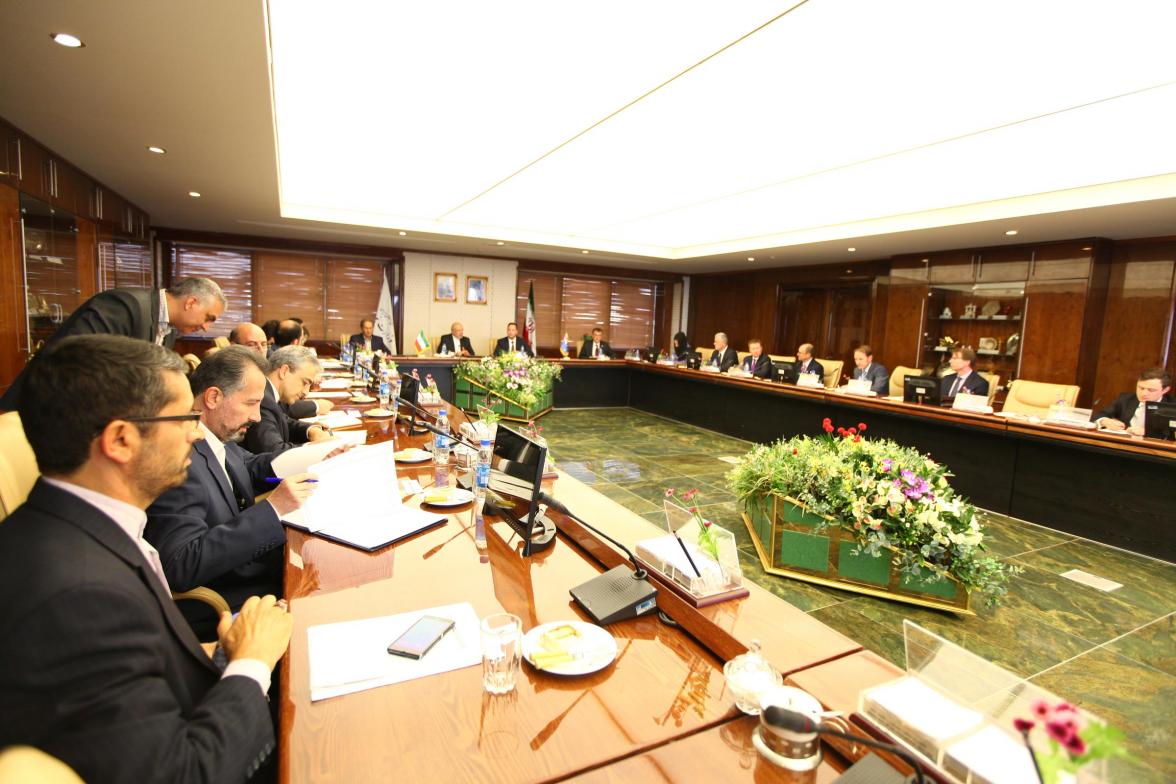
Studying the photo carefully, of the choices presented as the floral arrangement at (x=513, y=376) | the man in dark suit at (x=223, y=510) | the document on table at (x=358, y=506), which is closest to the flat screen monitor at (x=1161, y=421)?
the document on table at (x=358, y=506)

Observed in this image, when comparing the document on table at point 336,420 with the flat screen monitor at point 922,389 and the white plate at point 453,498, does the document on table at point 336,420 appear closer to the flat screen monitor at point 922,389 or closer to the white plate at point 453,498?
the white plate at point 453,498

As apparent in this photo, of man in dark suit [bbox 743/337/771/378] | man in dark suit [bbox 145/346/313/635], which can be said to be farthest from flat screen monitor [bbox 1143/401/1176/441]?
man in dark suit [bbox 145/346/313/635]

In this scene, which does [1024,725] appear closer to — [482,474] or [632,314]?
[482,474]

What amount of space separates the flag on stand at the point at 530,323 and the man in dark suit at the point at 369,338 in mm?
2479

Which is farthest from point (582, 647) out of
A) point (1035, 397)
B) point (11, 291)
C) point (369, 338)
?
point (369, 338)

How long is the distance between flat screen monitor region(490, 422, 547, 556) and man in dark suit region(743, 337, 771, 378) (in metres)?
6.21

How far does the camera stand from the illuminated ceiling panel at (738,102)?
271 cm

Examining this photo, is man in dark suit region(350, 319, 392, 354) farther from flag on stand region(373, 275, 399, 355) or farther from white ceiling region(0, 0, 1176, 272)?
white ceiling region(0, 0, 1176, 272)

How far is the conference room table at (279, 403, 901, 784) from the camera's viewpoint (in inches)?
37.2

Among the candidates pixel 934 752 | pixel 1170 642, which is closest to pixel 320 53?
pixel 934 752

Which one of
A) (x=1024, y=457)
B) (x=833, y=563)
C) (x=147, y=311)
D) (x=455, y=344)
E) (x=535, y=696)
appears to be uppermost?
(x=147, y=311)

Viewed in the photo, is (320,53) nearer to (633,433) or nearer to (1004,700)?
(1004,700)

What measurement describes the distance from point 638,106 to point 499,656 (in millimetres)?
3552

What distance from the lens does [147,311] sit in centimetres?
326
